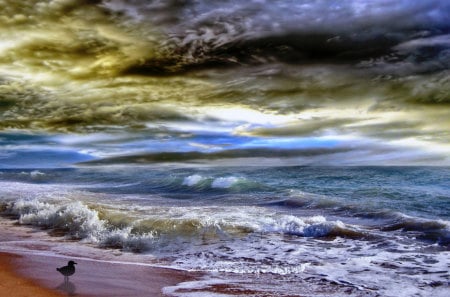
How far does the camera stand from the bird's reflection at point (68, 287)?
578cm

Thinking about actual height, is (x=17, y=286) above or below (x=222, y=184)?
below

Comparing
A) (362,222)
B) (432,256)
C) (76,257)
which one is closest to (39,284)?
(76,257)

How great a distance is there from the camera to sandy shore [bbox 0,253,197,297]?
582 cm

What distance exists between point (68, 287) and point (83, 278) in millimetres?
518

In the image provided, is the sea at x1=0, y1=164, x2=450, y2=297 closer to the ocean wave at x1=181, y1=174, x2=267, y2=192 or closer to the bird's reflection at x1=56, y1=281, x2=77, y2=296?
the bird's reflection at x1=56, y1=281, x2=77, y2=296

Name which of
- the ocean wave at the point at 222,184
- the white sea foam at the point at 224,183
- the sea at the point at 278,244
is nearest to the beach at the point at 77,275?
the sea at the point at 278,244

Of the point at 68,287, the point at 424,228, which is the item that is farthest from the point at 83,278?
the point at 424,228

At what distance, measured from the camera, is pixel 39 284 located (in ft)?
20.0

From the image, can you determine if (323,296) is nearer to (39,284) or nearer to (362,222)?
(39,284)

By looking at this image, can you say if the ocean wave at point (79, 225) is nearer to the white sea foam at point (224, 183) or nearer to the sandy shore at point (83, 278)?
the sandy shore at point (83, 278)

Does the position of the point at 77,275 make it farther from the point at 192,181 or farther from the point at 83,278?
the point at 192,181

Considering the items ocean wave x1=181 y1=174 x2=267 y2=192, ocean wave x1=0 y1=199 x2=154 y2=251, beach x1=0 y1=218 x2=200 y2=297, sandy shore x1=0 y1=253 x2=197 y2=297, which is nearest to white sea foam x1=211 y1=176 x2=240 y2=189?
ocean wave x1=181 y1=174 x2=267 y2=192

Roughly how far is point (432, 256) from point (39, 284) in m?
6.97

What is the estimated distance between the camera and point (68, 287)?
6004 millimetres
